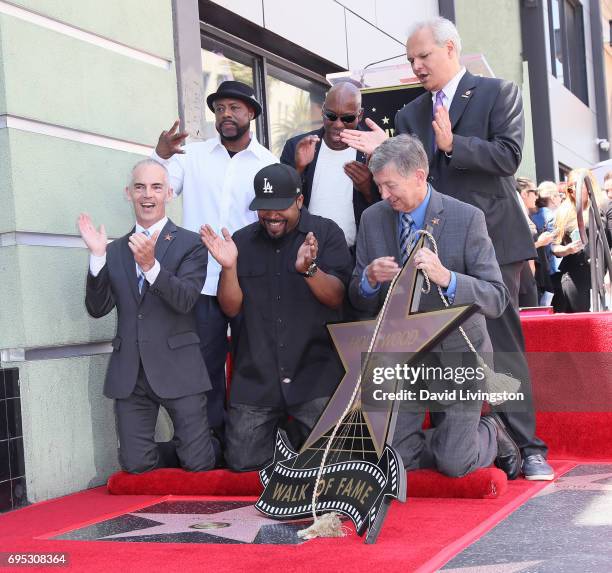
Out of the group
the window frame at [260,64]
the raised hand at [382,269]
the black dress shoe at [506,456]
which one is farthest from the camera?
the window frame at [260,64]

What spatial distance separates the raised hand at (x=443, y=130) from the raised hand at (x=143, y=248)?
1366mm

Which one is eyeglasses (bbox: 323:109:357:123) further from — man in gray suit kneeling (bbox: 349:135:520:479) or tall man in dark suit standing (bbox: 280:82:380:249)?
man in gray suit kneeling (bbox: 349:135:520:479)

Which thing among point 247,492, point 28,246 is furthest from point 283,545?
point 28,246

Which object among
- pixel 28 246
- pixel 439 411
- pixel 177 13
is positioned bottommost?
pixel 439 411

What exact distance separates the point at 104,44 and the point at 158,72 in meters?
0.48

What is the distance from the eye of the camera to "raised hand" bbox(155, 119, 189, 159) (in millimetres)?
5090

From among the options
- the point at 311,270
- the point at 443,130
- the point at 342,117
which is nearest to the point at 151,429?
the point at 311,270

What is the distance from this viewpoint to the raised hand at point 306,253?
4348 millimetres

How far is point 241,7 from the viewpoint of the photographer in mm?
7359

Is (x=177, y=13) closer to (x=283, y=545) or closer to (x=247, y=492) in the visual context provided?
(x=247, y=492)

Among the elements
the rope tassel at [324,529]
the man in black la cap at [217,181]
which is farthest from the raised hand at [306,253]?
the rope tassel at [324,529]

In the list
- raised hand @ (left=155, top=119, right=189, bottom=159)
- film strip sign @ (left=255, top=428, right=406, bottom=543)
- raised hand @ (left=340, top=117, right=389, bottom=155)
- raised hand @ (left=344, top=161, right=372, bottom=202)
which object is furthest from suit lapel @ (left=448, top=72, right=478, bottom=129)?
film strip sign @ (left=255, top=428, right=406, bottom=543)

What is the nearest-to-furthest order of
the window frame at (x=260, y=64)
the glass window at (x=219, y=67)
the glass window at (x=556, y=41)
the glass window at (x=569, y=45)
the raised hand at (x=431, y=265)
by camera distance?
the raised hand at (x=431, y=265)
the glass window at (x=219, y=67)
the window frame at (x=260, y=64)
the glass window at (x=556, y=41)
the glass window at (x=569, y=45)

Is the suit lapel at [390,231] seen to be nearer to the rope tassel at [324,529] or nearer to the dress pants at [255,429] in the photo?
the dress pants at [255,429]
